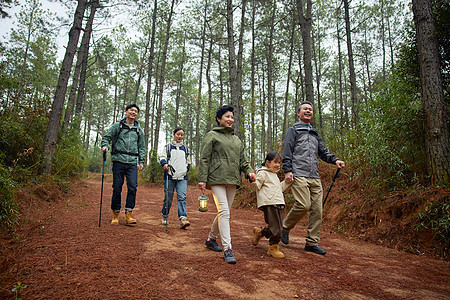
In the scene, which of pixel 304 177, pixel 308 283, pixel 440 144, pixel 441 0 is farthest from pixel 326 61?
pixel 308 283

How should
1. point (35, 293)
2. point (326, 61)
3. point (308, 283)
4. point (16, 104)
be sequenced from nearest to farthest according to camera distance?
point (35, 293), point (308, 283), point (16, 104), point (326, 61)

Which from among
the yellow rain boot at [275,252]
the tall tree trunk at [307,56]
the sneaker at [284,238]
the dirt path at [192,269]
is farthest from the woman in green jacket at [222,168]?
the tall tree trunk at [307,56]

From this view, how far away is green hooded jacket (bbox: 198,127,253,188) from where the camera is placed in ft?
11.7

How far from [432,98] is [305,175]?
10.2 feet

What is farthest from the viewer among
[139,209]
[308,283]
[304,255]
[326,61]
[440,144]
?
[326,61]

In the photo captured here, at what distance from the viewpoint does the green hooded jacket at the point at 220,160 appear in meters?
3.57

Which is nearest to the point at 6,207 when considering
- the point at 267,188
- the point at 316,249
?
the point at 267,188

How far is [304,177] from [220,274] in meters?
2.01

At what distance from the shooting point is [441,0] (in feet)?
18.2

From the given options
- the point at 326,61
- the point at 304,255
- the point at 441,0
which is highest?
the point at 326,61

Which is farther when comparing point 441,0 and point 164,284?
Result: point 441,0

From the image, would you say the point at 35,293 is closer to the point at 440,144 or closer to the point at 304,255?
the point at 304,255

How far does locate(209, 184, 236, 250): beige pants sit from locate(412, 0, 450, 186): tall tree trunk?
378cm

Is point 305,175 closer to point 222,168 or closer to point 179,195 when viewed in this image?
point 222,168
